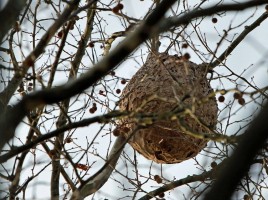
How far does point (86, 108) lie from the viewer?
16.8ft

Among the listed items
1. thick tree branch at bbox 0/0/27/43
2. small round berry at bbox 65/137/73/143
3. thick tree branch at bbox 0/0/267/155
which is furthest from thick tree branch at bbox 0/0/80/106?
small round berry at bbox 65/137/73/143

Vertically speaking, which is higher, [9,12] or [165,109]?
[165,109]

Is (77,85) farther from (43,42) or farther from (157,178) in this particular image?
(157,178)

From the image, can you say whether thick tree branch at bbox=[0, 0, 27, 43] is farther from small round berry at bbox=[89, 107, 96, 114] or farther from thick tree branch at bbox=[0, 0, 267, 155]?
small round berry at bbox=[89, 107, 96, 114]

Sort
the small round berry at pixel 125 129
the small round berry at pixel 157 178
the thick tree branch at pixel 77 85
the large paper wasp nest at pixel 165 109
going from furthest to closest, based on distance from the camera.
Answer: the small round berry at pixel 157 178 < the small round berry at pixel 125 129 < the large paper wasp nest at pixel 165 109 < the thick tree branch at pixel 77 85

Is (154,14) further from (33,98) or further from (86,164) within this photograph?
(86,164)

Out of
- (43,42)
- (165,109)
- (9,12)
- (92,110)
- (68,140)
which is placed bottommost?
(9,12)

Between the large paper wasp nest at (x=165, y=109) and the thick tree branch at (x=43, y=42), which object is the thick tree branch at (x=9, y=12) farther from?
the large paper wasp nest at (x=165, y=109)

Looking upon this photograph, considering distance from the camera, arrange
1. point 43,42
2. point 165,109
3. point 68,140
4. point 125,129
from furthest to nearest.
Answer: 1. point 68,140
2. point 125,129
3. point 165,109
4. point 43,42

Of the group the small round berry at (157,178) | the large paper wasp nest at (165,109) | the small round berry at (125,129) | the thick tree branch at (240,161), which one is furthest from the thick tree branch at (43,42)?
the small round berry at (157,178)

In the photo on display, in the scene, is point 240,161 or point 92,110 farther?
point 92,110

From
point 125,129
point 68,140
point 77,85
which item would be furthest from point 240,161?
point 68,140

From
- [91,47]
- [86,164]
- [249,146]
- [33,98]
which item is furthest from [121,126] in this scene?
[249,146]

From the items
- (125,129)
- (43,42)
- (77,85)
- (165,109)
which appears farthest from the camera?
(125,129)
